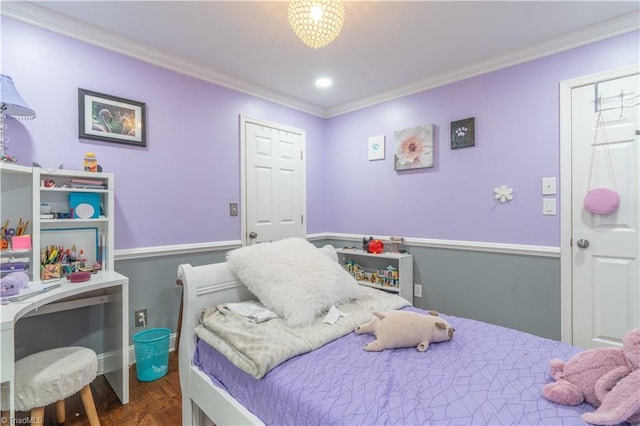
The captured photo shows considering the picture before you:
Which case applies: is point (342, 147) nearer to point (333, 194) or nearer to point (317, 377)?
point (333, 194)

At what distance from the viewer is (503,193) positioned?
2.61 meters

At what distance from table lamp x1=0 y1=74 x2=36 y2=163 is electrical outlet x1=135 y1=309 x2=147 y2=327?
1299mm

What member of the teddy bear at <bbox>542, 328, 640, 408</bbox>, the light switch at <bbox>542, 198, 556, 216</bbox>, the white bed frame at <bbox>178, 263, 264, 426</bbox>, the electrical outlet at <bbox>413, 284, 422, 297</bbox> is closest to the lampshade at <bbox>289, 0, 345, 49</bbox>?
the white bed frame at <bbox>178, 263, 264, 426</bbox>

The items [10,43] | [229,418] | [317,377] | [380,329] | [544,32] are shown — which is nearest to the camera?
[317,377]

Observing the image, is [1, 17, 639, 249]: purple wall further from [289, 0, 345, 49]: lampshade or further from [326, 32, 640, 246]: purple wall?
[289, 0, 345, 49]: lampshade

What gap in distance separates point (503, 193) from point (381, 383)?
2.14 m

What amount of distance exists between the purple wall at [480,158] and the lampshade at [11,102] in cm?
282

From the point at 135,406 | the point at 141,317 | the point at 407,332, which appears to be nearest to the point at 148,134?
the point at 141,317

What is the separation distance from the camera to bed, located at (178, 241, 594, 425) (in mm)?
963

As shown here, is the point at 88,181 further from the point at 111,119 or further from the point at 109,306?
the point at 109,306

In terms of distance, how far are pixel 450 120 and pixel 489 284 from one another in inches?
59.5

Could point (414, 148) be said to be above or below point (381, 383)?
above

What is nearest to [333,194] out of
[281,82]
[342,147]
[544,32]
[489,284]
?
[342,147]

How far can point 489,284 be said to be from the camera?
2695mm
